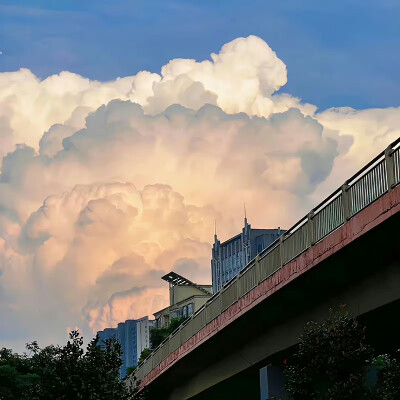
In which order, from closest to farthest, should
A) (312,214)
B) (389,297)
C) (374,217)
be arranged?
(374,217), (389,297), (312,214)

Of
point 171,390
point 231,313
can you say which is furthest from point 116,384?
point 171,390

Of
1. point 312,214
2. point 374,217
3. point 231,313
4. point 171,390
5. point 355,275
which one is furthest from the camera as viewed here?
point 171,390

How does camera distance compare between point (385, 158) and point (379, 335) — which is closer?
point (385, 158)

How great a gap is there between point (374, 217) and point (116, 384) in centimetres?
1765

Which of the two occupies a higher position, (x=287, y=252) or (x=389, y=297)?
(x=287, y=252)

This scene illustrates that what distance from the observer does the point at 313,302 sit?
30.3 metres

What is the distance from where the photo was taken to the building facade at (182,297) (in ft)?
487

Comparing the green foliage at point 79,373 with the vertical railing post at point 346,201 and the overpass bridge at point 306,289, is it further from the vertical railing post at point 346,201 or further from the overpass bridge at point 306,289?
the vertical railing post at point 346,201

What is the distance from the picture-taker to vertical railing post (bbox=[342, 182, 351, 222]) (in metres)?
25.3

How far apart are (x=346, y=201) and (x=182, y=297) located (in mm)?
129505

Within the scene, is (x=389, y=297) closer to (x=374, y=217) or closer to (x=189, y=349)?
(x=374, y=217)

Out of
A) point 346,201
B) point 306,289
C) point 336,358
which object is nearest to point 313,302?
point 306,289

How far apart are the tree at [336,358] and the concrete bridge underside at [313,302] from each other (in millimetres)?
615

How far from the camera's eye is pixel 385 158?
77.6ft
